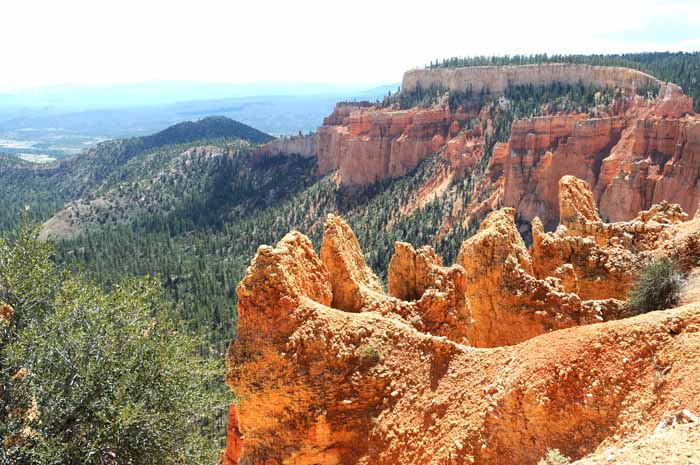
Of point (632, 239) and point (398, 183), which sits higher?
point (632, 239)

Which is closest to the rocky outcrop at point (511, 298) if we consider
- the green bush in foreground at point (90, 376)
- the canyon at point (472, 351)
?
the canyon at point (472, 351)

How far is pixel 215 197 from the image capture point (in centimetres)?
11325

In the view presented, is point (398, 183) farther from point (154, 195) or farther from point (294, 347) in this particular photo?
point (294, 347)

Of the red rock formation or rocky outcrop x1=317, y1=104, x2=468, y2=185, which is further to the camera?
rocky outcrop x1=317, y1=104, x2=468, y2=185

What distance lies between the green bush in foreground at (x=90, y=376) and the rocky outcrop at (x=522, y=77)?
6887 centimetres

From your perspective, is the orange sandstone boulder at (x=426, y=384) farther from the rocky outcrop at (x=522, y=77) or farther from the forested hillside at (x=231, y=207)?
the rocky outcrop at (x=522, y=77)

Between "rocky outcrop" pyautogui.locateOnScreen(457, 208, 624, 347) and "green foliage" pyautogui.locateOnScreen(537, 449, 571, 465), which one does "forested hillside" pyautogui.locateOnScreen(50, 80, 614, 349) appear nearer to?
"rocky outcrop" pyautogui.locateOnScreen(457, 208, 624, 347)

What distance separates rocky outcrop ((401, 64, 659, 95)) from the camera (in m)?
71.8

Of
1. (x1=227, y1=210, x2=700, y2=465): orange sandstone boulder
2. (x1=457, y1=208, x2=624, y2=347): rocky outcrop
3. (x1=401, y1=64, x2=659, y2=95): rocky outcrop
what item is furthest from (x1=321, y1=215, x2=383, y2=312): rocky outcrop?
(x1=401, y1=64, x2=659, y2=95): rocky outcrop

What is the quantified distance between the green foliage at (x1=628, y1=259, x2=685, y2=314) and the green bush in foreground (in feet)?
35.1

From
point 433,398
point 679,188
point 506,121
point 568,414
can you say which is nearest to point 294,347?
point 433,398

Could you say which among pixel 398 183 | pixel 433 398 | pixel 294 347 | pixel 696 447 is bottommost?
pixel 398 183

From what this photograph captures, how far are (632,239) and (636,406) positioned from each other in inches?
464

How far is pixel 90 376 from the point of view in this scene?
37.1 feet
